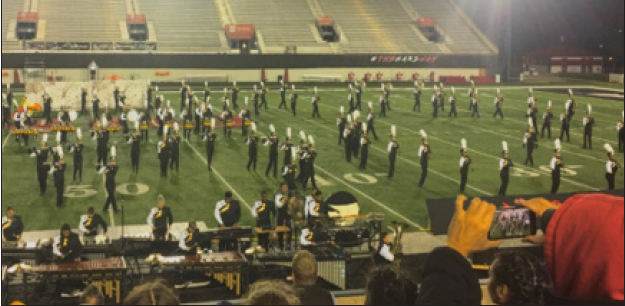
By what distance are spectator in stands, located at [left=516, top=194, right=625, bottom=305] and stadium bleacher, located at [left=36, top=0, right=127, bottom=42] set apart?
31.1 meters

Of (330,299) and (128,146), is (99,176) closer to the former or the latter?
(128,146)

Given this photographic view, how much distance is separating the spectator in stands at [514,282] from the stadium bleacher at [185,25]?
32.6 m

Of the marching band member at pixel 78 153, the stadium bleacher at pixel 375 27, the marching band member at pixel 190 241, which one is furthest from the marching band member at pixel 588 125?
the stadium bleacher at pixel 375 27

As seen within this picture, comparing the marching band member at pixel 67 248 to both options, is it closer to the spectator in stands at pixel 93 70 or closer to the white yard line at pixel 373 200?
the white yard line at pixel 373 200

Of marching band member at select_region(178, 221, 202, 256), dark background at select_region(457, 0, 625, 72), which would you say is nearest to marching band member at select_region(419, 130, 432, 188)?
marching band member at select_region(178, 221, 202, 256)

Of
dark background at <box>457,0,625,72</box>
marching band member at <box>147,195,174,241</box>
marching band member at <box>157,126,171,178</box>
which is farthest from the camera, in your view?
dark background at <box>457,0,625,72</box>

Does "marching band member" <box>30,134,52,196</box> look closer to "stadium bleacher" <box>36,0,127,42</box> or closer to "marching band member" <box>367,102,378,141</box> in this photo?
"marching band member" <box>367,102,378,141</box>

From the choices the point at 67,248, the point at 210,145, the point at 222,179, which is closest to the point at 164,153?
the point at 210,145

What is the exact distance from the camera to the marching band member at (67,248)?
820 cm

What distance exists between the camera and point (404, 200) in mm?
13719

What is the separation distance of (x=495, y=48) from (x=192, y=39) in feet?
48.9

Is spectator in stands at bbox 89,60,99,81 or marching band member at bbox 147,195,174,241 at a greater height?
spectator in stands at bbox 89,60,99,81

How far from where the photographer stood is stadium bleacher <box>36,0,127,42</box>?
104ft

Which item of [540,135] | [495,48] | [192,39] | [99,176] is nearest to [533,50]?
[495,48]
